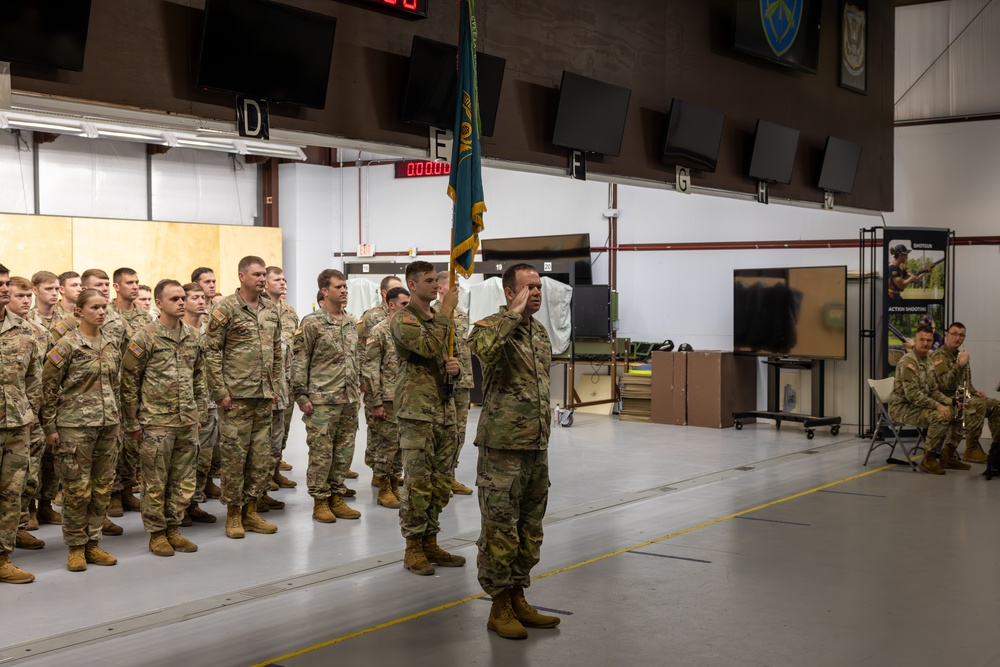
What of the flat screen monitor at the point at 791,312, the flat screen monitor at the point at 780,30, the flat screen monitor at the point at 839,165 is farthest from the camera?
the flat screen monitor at the point at 791,312

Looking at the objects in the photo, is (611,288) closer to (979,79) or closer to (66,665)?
(979,79)

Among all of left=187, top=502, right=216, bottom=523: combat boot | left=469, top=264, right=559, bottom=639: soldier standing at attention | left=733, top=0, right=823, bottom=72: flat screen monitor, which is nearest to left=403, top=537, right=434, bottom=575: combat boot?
left=469, top=264, right=559, bottom=639: soldier standing at attention

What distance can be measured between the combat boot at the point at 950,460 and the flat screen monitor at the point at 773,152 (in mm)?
3283

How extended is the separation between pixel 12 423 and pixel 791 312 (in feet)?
32.0

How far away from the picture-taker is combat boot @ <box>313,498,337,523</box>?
23.9 ft

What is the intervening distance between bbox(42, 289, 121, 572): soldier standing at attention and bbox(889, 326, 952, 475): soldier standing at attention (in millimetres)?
7273

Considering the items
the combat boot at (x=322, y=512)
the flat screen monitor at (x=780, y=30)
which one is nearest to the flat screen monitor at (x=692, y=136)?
the flat screen monitor at (x=780, y=30)

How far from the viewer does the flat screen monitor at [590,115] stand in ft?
21.7

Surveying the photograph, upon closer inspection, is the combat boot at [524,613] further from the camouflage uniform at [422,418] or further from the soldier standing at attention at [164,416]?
the soldier standing at attention at [164,416]

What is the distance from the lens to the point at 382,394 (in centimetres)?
799

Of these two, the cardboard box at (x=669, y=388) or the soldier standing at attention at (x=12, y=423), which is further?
the cardboard box at (x=669, y=388)

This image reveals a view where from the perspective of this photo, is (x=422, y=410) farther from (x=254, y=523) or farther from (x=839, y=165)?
(x=839, y=165)

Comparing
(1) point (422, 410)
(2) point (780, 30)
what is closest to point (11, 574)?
(1) point (422, 410)

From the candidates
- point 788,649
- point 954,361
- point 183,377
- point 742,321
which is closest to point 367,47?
point 183,377
